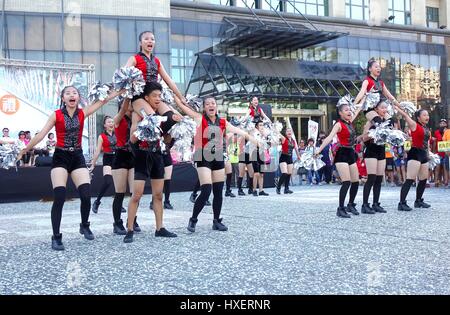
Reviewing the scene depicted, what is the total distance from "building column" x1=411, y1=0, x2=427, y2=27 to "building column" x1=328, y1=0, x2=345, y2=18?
6.87 m

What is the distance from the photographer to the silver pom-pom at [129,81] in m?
5.94

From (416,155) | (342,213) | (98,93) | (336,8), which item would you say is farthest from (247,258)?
(336,8)

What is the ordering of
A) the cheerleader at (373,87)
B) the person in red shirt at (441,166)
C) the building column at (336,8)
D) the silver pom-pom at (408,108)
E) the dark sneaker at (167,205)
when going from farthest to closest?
1. the building column at (336,8)
2. the person in red shirt at (441,166)
3. the dark sneaker at (167,205)
4. the silver pom-pom at (408,108)
5. the cheerleader at (373,87)

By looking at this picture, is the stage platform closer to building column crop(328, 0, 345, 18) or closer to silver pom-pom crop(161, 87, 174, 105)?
silver pom-pom crop(161, 87, 174, 105)

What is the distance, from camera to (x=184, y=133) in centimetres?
619

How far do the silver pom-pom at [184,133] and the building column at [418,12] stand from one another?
129ft

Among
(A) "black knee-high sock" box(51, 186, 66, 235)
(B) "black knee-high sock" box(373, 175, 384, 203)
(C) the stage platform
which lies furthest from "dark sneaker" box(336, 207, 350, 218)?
(C) the stage platform

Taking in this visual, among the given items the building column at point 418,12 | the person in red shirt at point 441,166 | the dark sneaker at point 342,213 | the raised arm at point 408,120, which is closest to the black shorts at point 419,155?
the raised arm at point 408,120

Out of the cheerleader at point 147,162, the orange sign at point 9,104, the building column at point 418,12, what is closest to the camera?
the cheerleader at point 147,162

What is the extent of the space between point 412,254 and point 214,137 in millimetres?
2846

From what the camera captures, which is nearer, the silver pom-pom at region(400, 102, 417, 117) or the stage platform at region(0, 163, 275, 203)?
the silver pom-pom at region(400, 102, 417, 117)

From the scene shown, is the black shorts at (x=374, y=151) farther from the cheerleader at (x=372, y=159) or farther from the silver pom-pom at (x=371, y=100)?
the silver pom-pom at (x=371, y=100)

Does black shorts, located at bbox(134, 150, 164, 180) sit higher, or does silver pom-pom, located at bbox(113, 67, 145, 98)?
silver pom-pom, located at bbox(113, 67, 145, 98)

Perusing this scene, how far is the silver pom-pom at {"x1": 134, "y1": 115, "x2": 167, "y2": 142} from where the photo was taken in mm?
5766
